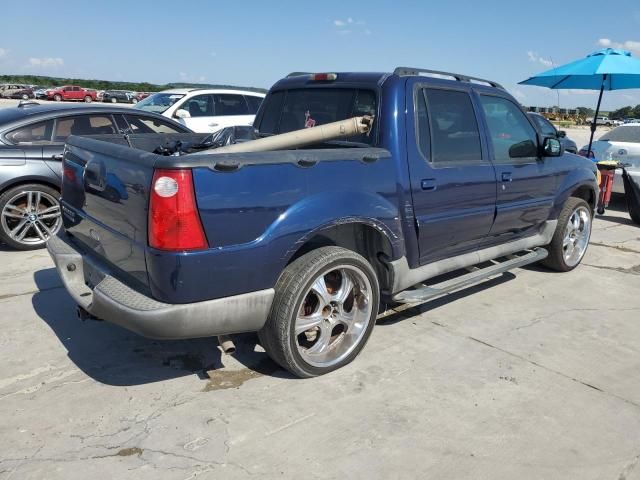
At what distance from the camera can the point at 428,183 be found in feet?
12.7

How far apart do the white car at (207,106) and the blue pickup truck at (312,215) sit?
255 inches

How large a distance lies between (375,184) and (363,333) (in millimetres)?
997

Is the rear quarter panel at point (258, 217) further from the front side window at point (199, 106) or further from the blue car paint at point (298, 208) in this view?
the front side window at point (199, 106)

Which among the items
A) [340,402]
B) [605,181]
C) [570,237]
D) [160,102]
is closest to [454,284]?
[340,402]

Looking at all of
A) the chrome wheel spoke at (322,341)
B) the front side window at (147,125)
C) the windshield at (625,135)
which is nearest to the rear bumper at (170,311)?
the chrome wheel spoke at (322,341)

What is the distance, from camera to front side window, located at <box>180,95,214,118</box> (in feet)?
36.2

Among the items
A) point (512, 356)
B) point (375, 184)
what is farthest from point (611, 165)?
point (375, 184)

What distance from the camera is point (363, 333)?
12.0ft

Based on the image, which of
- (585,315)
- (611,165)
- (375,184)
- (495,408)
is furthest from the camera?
(611,165)

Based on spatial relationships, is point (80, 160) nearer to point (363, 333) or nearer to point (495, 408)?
point (363, 333)

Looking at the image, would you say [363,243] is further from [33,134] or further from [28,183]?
[33,134]

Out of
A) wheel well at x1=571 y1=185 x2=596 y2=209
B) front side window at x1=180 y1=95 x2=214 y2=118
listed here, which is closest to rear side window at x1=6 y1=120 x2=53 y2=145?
front side window at x1=180 y1=95 x2=214 y2=118

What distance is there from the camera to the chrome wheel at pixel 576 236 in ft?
19.2

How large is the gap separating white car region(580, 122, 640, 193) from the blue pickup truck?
5.20m
